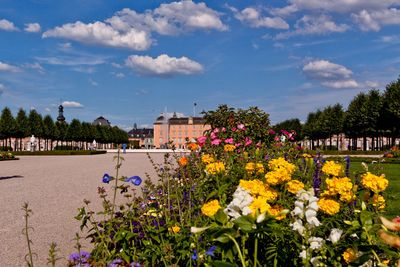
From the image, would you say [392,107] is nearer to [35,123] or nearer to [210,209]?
[210,209]

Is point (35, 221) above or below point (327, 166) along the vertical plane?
below

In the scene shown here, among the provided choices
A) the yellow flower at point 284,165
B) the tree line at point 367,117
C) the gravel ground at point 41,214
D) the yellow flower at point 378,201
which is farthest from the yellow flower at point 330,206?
the tree line at point 367,117

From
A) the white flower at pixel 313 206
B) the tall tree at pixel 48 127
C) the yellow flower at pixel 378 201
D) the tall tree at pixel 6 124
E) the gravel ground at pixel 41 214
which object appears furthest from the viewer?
the tall tree at pixel 48 127

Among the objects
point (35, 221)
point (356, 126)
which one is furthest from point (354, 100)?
point (35, 221)

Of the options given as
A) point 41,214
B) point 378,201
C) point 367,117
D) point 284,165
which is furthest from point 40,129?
point 378,201

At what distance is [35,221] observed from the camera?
739cm

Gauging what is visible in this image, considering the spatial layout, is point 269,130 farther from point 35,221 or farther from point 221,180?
point 221,180

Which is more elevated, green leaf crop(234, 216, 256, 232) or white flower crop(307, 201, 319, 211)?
white flower crop(307, 201, 319, 211)

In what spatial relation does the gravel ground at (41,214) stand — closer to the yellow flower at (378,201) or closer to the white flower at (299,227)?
the white flower at (299,227)

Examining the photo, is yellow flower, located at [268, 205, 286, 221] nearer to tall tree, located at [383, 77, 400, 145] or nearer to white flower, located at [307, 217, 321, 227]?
white flower, located at [307, 217, 321, 227]

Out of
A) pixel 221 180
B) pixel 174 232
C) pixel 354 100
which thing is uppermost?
pixel 354 100

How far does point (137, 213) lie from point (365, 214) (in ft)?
8.28

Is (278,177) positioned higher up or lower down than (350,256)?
higher up

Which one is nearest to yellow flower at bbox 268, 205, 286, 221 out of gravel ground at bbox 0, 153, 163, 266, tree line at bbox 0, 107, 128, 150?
gravel ground at bbox 0, 153, 163, 266
